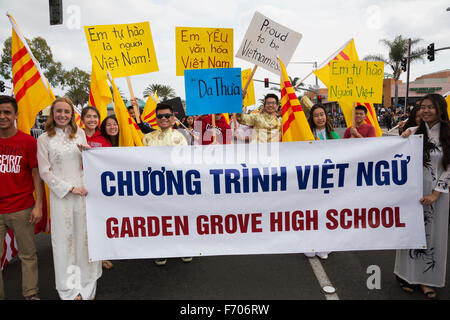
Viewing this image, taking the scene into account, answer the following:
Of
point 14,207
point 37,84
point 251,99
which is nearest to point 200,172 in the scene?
point 14,207

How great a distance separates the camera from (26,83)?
366 centimetres

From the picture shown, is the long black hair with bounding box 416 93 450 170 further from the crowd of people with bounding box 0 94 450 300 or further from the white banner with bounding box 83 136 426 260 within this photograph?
the white banner with bounding box 83 136 426 260

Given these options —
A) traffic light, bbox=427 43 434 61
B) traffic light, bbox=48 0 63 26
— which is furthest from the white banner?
traffic light, bbox=427 43 434 61

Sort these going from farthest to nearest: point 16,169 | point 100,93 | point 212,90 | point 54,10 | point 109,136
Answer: point 54,10 → point 100,93 → point 109,136 → point 212,90 → point 16,169

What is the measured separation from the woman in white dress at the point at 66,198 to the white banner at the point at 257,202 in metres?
0.21

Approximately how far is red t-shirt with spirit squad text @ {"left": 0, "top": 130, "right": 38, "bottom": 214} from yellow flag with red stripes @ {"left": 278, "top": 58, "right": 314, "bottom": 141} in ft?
8.49

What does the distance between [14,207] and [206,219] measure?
5.35 ft

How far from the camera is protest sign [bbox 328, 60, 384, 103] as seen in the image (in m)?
4.04

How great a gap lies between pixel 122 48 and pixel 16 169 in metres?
2.05

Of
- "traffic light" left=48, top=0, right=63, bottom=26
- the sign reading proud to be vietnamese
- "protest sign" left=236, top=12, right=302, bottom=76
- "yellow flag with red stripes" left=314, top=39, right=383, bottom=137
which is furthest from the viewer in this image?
"traffic light" left=48, top=0, right=63, bottom=26

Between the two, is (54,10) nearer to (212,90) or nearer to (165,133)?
(165,133)

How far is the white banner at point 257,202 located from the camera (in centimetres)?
288

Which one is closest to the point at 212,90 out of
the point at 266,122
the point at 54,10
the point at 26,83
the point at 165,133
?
the point at 165,133

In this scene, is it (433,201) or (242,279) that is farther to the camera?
(242,279)
